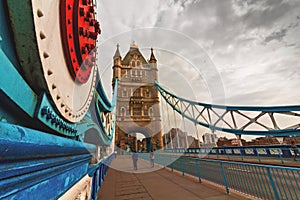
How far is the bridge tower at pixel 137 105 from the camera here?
32.2 metres

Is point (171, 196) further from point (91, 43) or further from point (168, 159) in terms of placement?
point (168, 159)

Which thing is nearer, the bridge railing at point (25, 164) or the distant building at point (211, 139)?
the bridge railing at point (25, 164)

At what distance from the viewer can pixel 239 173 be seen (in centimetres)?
419

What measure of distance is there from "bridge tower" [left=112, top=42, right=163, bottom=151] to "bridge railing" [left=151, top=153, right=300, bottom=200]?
25804 millimetres

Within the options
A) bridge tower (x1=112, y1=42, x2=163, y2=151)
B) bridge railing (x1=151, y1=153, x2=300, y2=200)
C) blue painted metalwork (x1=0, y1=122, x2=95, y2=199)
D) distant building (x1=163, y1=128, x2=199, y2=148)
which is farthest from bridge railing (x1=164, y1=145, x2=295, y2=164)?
distant building (x1=163, y1=128, x2=199, y2=148)

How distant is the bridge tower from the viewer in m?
32.2

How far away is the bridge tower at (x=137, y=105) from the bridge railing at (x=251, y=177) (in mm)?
25804

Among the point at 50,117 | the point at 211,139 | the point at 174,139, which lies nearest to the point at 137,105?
the point at 174,139

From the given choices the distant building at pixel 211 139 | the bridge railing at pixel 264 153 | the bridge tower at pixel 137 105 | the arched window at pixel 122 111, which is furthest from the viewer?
the arched window at pixel 122 111

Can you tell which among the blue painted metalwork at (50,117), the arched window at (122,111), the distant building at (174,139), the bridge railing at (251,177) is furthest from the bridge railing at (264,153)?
the arched window at (122,111)

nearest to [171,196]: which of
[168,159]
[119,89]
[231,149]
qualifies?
[168,159]

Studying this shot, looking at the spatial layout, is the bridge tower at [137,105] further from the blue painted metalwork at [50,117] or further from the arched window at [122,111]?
the blue painted metalwork at [50,117]

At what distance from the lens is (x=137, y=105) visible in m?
35.8

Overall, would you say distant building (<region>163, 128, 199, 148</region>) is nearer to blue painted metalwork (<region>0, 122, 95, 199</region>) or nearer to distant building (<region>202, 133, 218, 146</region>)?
distant building (<region>202, 133, 218, 146</region>)
